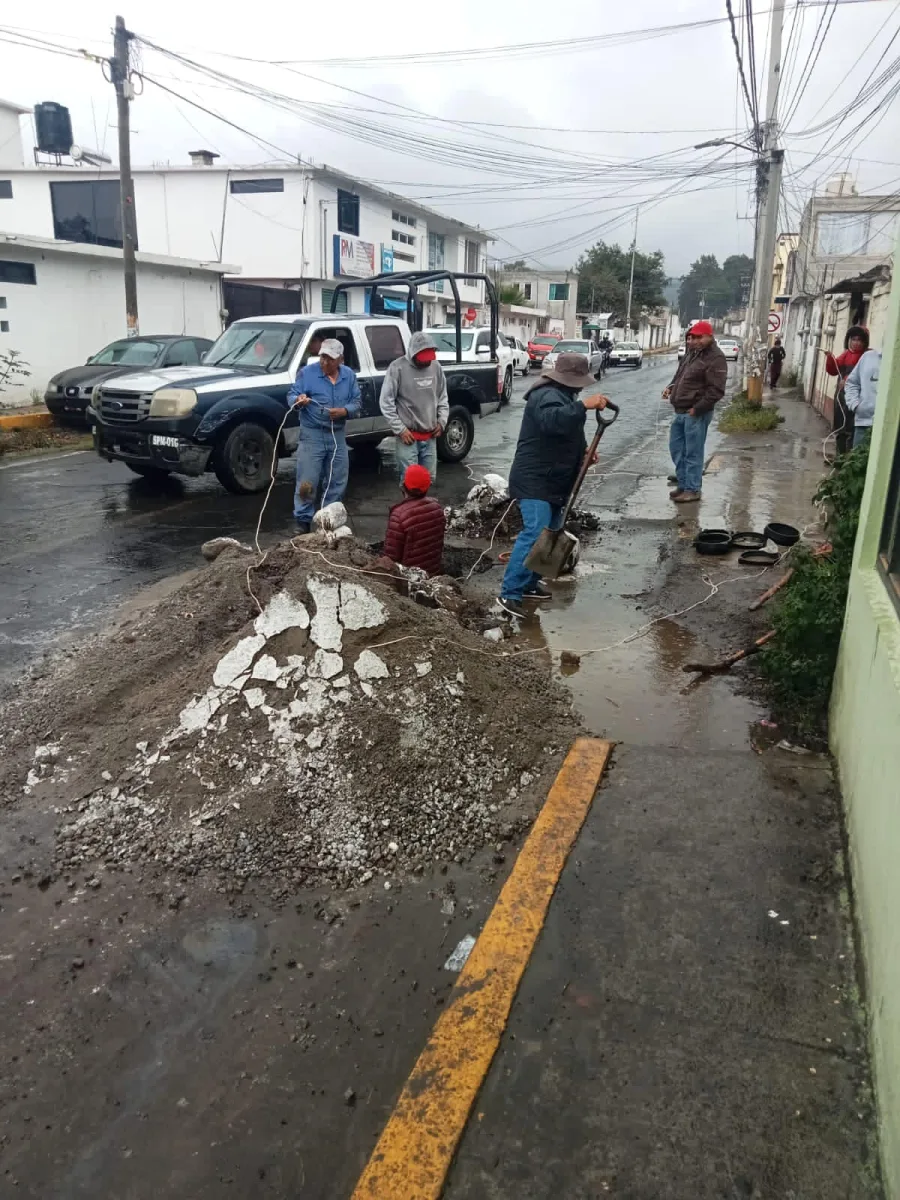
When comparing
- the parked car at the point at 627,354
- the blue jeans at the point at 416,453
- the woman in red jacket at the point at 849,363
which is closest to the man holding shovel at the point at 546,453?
the blue jeans at the point at 416,453

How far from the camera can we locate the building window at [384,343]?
35.6 feet

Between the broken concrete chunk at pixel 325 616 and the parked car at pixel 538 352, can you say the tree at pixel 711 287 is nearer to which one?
the parked car at pixel 538 352

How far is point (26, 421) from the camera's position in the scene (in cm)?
1565

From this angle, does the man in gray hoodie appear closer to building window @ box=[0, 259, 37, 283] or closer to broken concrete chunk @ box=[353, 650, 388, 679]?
broken concrete chunk @ box=[353, 650, 388, 679]

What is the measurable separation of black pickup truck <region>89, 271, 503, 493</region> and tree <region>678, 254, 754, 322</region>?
144 m

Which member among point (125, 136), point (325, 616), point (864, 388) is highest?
point (125, 136)

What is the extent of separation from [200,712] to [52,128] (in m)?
34.0

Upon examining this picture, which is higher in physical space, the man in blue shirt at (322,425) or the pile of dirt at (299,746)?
the man in blue shirt at (322,425)

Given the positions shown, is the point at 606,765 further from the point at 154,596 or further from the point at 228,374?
the point at 228,374

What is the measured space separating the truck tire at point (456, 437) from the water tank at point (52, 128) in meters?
26.0

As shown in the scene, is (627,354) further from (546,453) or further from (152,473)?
(546,453)

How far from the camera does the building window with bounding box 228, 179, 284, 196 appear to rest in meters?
31.9

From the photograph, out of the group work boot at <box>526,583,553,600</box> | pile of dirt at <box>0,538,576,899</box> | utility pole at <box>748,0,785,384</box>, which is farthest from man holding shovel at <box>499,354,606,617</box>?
utility pole at <box>748,0,785,384</box>

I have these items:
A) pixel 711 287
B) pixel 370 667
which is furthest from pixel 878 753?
pixel 711 287
